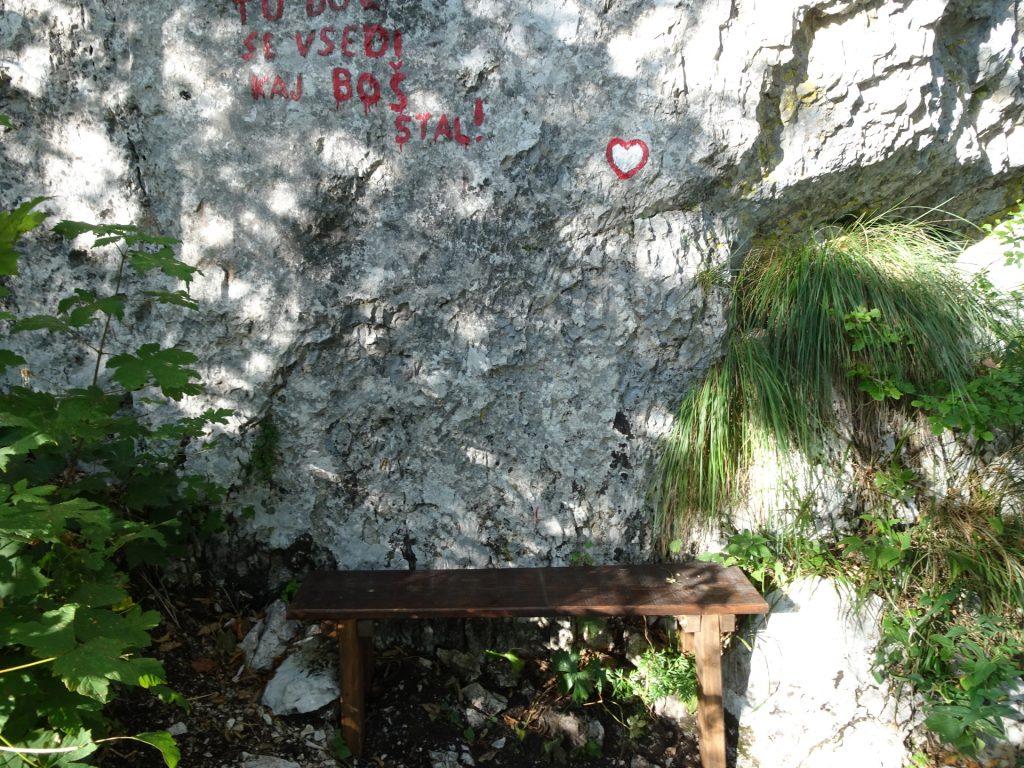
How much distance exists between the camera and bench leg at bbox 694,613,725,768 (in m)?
3.01

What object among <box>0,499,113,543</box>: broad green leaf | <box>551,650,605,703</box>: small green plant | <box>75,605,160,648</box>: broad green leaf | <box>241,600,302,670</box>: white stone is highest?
<box>0,499,113,543</box>: broad green leaf

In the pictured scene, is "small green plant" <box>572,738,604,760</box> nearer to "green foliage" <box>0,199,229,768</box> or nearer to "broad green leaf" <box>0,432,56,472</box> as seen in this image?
"green foliage" <box>0,199,229,768</box>

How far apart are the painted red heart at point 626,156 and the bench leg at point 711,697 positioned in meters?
1.76

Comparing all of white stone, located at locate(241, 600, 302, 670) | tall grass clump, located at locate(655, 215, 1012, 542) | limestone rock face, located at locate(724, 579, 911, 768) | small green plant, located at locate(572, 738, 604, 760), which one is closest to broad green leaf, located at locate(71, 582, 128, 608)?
white stone, located at locate(241, 600, 302, 670)

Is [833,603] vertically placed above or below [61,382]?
below

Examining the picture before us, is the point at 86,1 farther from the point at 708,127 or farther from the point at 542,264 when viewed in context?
the point at 708,127

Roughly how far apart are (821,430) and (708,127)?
1.29 meters

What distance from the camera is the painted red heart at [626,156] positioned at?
10.8 ft

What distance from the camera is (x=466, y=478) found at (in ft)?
11.1

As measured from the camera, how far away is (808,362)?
11.1 feet

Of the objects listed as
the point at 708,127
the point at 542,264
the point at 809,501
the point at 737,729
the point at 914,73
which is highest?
the point at 914,73

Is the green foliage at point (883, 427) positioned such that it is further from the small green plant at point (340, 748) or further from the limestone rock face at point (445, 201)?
the small green plant at point (340, 748)

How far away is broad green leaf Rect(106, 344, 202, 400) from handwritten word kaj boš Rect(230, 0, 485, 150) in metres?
1.27

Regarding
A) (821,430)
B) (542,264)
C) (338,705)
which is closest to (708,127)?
(542,264)
